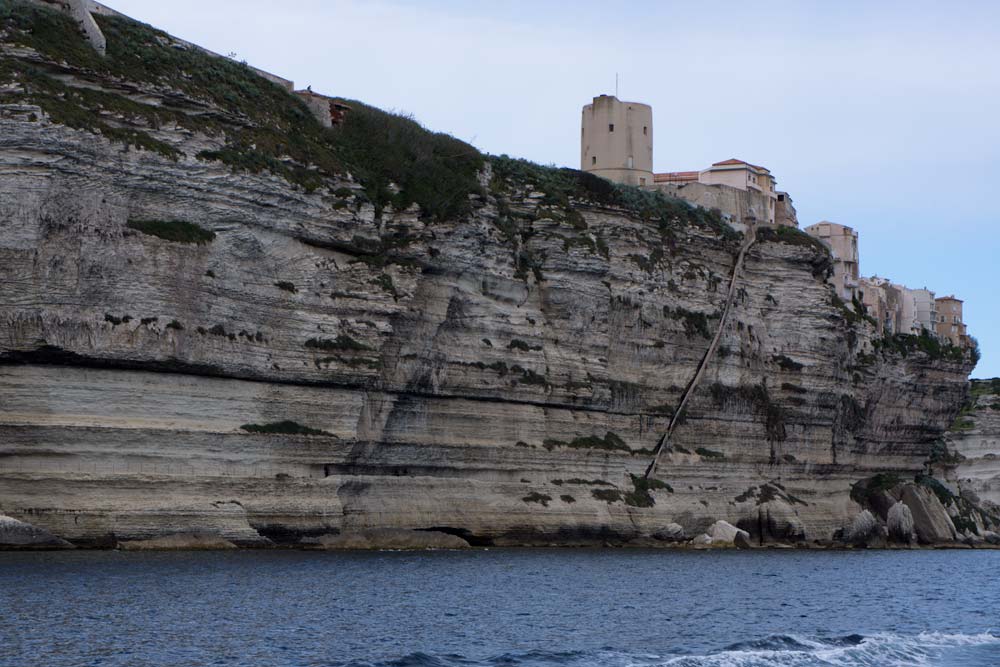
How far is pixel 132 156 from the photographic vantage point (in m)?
38.2

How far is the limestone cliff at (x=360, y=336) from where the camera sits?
117ft

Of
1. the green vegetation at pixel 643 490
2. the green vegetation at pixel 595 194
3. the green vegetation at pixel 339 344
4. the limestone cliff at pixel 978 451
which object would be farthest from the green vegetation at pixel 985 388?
the green vegetation at pixel 339 344

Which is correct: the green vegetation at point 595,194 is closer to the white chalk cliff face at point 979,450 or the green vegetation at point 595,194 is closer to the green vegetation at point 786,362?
the green vegetation at point 786,362

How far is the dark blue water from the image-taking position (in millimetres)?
22688

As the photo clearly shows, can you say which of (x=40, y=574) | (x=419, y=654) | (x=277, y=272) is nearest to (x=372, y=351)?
(x=277, y=272)

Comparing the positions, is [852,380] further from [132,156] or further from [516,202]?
[132,156]

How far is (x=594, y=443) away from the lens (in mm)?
50812

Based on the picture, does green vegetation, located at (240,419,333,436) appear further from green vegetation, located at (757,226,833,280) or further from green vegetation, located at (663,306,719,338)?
green vegetation, located at (757,226,833,280)

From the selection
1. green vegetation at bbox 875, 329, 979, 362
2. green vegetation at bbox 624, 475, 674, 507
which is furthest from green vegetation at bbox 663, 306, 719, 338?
green vegetation at bbox 875, 329, 979, 362

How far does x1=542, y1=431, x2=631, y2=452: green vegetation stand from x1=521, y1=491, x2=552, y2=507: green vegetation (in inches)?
74.8

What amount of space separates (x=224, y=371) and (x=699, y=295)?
78.6ft

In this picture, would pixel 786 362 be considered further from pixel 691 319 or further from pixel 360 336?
pixel 360 336

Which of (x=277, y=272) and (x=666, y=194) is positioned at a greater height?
(x=666, y=194)

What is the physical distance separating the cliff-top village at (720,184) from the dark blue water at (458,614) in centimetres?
2641
